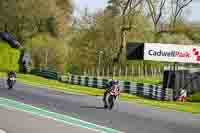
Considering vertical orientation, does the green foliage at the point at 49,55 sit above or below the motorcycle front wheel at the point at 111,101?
above

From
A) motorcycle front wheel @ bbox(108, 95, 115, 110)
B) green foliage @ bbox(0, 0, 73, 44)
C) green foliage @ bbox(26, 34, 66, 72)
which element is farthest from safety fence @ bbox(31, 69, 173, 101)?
green foliage @ bbox(0, 0, 73, 44)

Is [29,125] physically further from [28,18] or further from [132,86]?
[28,18]

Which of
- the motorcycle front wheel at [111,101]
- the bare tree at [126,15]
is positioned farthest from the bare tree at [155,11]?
the motorcycle front wheel at [111,101]

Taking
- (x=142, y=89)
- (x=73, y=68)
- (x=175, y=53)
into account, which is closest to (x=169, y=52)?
(x=175, y=53)

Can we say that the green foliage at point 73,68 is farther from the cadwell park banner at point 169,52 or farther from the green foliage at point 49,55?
the cadwell park banner at point 169,52

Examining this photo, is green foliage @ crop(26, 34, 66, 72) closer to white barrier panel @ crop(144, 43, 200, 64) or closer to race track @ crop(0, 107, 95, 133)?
white barrier panel @ crop(144, 43, 200, 64)

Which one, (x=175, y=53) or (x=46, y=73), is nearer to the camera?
(x=175, y=53)

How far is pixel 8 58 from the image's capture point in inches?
2249

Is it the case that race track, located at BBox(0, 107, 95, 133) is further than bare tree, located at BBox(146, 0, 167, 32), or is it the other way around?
bare tree, located at BBox(146, 0, 167, 32)

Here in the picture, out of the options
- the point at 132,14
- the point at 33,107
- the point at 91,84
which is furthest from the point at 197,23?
the point at 33,107

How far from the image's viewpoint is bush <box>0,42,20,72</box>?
55188 millimetres

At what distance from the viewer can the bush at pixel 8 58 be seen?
181 feet

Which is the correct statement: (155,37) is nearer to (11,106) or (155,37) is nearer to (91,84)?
(91,84)

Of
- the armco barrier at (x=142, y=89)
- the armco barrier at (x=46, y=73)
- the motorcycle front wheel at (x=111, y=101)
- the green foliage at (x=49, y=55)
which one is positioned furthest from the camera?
the green foliage at (x=49, y=55)
